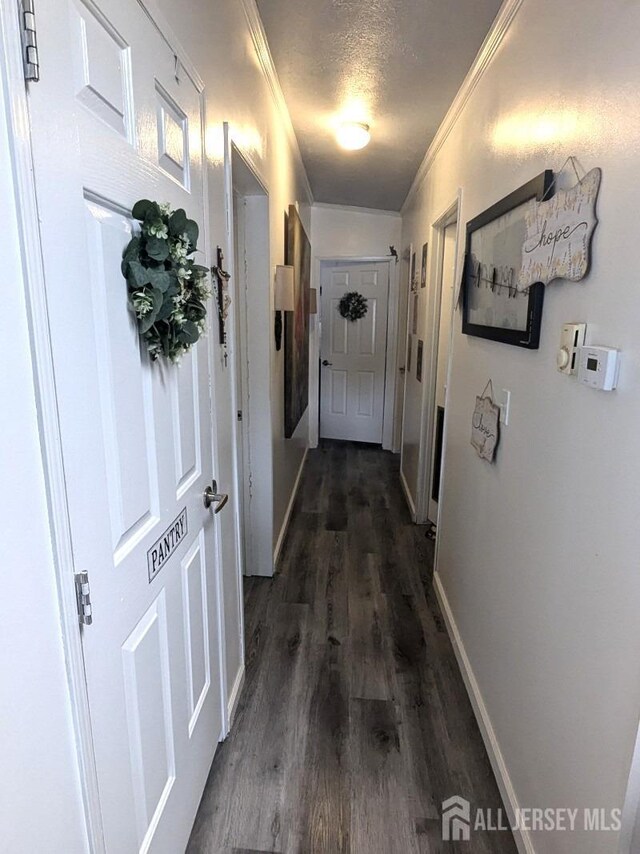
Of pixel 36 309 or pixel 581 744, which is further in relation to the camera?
pixel 581 744

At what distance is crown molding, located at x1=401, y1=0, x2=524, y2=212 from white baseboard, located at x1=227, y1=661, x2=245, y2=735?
2.58 m

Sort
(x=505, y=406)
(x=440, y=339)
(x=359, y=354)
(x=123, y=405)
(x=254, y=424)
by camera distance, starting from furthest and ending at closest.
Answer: (x=359, y=354), (x=440, y=339), (x=254, y=424), (x=505, y=406), (x=123, y=405)

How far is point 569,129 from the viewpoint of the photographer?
4.01 ft

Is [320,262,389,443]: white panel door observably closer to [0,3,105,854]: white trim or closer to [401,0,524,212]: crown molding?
[401,0,524,212]: crown molding

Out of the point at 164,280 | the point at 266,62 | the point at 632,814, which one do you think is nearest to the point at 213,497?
the point at 164,280

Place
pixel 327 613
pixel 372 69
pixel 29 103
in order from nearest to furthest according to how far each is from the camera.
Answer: pixel 29 103, pixel 372 69, pixel 327 613

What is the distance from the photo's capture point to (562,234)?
1223 millimetres

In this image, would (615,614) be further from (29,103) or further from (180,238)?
(29,103)

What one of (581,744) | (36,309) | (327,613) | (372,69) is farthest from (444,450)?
(36,309)

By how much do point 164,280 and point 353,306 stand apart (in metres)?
4.50

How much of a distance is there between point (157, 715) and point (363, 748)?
933 millimetres

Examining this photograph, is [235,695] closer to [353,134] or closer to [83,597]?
[83,597]

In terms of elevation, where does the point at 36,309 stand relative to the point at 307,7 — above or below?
below

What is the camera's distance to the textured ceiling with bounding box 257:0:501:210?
1.71m
